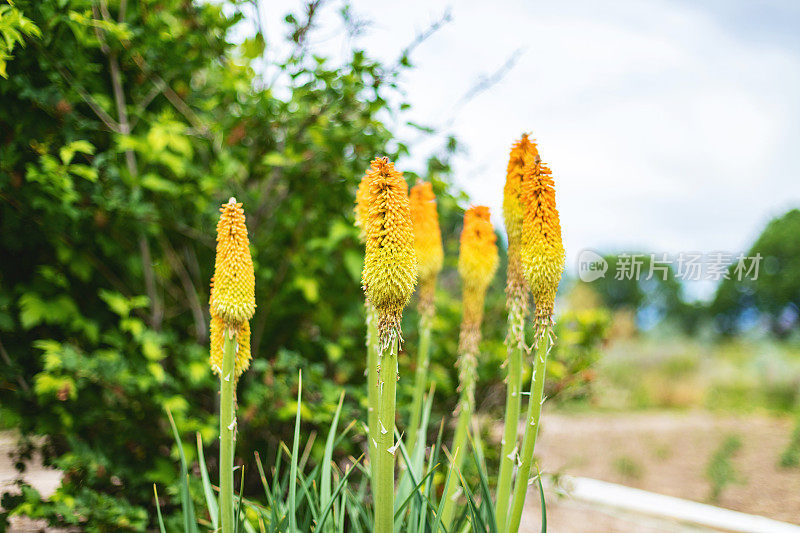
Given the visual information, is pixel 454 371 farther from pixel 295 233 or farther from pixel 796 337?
pixel 796 337

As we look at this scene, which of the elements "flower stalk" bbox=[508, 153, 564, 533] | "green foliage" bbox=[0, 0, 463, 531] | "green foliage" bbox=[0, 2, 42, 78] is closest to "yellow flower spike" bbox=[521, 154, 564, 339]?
"flower stalk" bbox=[508, 153, 564, 533]

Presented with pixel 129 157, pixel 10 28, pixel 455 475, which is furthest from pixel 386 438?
pixel 129 157

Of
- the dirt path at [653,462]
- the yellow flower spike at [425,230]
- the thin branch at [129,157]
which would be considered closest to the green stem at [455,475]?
the yellow flower spike at [425,230]

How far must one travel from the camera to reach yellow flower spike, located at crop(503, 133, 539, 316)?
1700 mm

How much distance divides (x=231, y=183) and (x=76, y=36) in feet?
3.37

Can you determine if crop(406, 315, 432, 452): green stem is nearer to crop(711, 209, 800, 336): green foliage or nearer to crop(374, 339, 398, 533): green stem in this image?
crop(374, 339, 398, 533): green stem

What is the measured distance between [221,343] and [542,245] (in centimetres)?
97

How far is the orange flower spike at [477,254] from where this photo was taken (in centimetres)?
204

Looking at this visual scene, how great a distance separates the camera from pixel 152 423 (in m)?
2.87

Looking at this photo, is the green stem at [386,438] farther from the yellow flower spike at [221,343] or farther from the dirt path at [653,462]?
the dirt path at [653,462]

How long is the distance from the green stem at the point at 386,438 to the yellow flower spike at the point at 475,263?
72 cm

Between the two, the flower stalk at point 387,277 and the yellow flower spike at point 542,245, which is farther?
the yellow flower spike at point 542,245

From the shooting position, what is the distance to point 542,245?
1.48 meters

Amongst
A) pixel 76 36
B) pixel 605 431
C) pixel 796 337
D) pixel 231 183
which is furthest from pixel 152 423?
pixel 796 337
